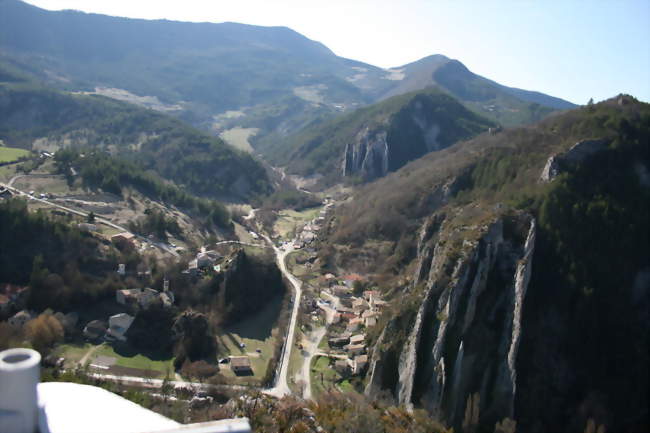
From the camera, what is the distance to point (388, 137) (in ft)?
382

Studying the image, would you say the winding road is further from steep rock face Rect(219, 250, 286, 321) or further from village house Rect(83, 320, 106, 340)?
village house Rect(83, 320, 106, 340)

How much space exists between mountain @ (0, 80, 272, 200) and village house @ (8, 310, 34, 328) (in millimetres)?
63523

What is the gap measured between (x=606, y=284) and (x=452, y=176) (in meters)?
31.4

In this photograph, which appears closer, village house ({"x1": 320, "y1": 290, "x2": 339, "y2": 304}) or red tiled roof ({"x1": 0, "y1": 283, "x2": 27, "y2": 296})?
red tiled roof ({"x1": 0, "y1": 283, "x2": 27, "y2": 296})

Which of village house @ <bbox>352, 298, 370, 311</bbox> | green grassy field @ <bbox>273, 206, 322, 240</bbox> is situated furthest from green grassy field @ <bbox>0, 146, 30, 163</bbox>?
village house @ <bbox>352, 298, 370, 311</bbox>

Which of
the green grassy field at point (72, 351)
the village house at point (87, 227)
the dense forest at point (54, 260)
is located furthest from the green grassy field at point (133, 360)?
the village house at point (87, 227)

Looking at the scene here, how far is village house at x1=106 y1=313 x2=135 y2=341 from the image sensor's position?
123 feet

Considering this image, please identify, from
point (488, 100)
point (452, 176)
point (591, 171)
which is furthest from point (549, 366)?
point (488, 100)

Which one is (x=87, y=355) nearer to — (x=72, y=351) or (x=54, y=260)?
(x=72, y=351)

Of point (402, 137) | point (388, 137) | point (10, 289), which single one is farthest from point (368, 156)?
point (10, 289)

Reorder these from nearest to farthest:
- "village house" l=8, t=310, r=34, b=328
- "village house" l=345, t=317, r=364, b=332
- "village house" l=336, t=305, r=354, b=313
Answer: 1. "village house" l=8, t=310, r=34, b=328
2. "village house" l=345, t=317, r=364, b=332
3. "village house" l=336, t=305, r=354, b=313

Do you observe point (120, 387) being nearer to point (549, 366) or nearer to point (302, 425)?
point (302, 425)

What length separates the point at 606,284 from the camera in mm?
34875

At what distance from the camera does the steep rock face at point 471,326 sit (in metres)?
29.4
